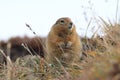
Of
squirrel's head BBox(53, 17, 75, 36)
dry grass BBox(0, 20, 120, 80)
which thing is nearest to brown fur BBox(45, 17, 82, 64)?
squirrel's head BBox(53, 17, 75, 36)

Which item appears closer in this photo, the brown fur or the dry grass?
the dry grass

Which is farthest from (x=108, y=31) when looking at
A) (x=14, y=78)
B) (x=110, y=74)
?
(x=110, y=74)

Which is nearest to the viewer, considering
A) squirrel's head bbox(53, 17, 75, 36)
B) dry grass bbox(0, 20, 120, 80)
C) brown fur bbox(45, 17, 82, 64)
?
dry grass bbox(0, 20, 120, 80)

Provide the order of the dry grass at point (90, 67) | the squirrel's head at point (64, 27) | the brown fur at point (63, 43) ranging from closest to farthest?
1. the dry grass at point (90, 67)
2. the brown fur at point (63, 43)
3. the squirrel's head at point (64, 27)

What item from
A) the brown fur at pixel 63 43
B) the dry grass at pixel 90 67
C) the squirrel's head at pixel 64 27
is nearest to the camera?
the dry grass at pixel 90 67

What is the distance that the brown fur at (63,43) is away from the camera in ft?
18.9

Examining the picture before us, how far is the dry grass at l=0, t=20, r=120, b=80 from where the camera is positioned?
2952mm

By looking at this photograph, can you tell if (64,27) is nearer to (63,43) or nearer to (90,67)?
(63,43)

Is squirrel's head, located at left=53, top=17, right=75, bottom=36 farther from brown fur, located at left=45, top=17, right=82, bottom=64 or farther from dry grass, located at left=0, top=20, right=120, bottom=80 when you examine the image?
dry grass, located at left=0, top=20, right=120, bottom=80

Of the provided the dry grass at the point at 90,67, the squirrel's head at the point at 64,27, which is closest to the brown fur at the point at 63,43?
the squirrel's head at the point at 64,27

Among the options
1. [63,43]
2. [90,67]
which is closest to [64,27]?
[63,43]

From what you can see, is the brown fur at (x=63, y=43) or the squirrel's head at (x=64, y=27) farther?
the squirrel's head at (x=64, y=27)

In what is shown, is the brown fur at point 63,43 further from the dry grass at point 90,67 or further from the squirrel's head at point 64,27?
the dry grass at point 90,67

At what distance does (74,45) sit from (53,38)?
41 centimetres
